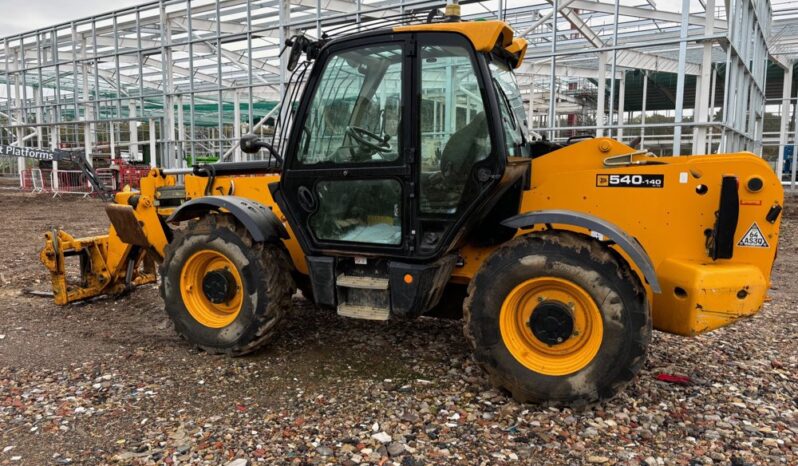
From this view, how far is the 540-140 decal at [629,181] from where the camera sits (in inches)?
143

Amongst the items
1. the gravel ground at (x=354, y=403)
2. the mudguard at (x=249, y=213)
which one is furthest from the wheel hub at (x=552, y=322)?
the mudguard at (x=249, y=213)

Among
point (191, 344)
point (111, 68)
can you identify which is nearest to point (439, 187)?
point (191, 344)

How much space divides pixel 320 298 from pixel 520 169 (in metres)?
1.67

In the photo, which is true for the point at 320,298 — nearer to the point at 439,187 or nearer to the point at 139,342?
the point at 439,187

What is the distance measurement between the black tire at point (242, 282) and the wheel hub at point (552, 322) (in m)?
1.88

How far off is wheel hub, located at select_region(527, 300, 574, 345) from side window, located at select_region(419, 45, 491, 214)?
86 centimetres

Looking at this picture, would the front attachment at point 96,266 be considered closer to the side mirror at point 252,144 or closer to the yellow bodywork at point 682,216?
the side mirror at point 252,144

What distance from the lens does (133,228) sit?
538 cm

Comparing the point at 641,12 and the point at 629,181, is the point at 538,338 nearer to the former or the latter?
the point at 629,181

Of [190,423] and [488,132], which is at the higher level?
[488,132]

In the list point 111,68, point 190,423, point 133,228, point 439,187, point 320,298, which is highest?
point 111,68

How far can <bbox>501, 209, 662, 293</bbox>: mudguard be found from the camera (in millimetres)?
3292

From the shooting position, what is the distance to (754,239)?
348 centimetres

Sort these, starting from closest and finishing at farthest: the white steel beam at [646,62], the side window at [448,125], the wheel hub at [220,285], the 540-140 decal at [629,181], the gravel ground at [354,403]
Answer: the gravel ground at [354,403]
the 540-140 decal at [629,181]
the side window at [448,125]
the wheel hub at [220,285]
the white steel beam at [646,62]
